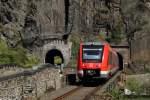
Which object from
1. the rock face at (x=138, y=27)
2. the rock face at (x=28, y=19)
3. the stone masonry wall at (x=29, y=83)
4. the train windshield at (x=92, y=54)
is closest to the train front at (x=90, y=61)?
the train windshield at (x=92, y=54)

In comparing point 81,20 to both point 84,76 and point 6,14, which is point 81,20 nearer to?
point 6,14

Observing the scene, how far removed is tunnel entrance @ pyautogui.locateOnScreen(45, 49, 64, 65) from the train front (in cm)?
2750

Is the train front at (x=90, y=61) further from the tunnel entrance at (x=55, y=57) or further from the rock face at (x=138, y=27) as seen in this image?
the rock face at (x=138, y=27)

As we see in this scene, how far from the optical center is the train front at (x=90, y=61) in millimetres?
33438

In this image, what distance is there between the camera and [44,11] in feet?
213

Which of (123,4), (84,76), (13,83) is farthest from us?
(123,4)

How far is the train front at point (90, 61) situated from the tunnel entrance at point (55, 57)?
1083 inches

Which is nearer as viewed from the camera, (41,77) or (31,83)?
(31,83)

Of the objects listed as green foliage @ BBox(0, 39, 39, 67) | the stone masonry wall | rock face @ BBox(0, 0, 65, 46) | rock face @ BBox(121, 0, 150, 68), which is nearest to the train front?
the stone masonry wall

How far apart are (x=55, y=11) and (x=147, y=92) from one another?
39363mm

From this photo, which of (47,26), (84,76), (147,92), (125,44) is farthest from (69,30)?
(147,92)

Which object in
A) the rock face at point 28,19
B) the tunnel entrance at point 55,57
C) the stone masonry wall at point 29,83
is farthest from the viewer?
the tunnel entrance at point 55,57

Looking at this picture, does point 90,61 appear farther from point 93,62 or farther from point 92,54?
point 92,54

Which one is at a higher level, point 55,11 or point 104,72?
point 55,11
